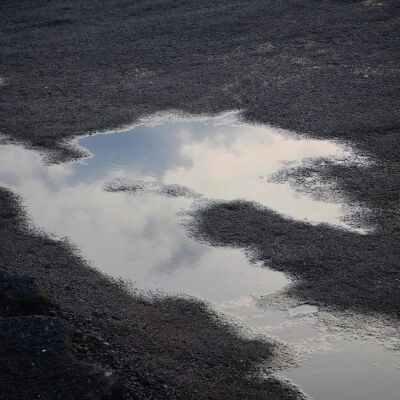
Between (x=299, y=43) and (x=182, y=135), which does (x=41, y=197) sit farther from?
(x=299, y=43)

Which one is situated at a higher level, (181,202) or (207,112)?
(207,112)

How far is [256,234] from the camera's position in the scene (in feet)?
25.8

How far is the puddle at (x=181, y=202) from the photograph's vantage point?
6.61m

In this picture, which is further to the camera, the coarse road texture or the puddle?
the puddle

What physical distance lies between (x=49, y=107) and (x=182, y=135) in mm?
2337

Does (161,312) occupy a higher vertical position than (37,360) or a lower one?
lower

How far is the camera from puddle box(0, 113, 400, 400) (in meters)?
6.61

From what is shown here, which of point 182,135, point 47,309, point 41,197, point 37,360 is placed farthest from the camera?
point 182,135

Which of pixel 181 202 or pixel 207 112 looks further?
pixel 207 112

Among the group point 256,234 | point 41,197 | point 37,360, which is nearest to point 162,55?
point 41,197

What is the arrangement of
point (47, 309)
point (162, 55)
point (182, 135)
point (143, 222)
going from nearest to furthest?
point (47, 309) < point (143, 222) < point (182, 135) < point (162, 55)

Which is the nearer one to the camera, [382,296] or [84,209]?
[382,296]

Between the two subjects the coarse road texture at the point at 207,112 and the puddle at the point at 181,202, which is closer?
the coarse road texture at the point at 207,112

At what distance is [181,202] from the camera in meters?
8.79
